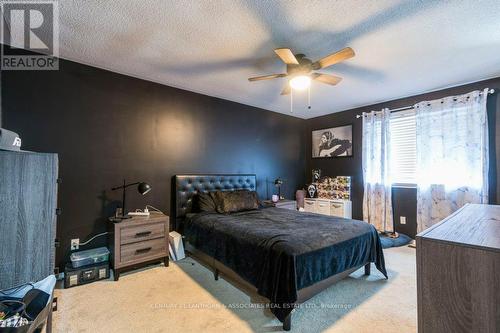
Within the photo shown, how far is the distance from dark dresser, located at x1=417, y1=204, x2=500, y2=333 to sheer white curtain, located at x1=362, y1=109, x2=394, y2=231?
3.68m

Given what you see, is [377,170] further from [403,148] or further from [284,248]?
[284,248]

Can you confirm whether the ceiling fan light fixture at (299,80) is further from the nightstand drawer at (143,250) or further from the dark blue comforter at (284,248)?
the nightstand drawer at (143,250)

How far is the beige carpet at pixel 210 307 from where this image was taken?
1.78m

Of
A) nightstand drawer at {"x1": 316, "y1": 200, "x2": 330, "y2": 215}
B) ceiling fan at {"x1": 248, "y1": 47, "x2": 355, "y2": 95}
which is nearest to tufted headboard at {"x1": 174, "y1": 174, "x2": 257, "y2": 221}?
nightstand drawer at {"x1": 316, "y1": 200, "x2": 330, "y2": 215}

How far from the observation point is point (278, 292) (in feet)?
5.69

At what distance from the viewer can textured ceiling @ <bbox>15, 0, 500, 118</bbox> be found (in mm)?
1828

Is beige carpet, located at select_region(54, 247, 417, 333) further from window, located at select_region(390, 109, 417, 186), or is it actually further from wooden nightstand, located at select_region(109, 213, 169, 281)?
window, located at select_region(390, 109, 417, 186)

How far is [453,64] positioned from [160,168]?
417cm

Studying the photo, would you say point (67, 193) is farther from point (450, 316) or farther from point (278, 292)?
point (450, 316)

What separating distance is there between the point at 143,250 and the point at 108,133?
159 centimetres

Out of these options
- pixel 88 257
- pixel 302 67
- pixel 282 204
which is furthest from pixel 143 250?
pixel 302 67

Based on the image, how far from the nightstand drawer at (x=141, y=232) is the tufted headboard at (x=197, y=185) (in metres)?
0.56

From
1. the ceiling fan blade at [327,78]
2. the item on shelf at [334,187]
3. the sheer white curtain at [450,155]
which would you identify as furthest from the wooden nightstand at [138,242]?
the sheer white curtain at [450,155]

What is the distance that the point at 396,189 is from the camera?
4.11 m
